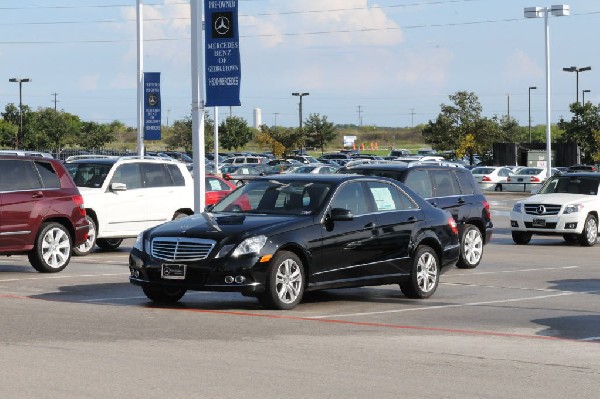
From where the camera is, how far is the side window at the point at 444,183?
2130 centimetres

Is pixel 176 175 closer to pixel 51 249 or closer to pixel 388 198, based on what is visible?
pixel 51 249

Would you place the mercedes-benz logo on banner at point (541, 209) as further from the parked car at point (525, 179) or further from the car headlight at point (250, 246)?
the parked car at point (525, 179)

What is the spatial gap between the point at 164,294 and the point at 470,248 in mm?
8228

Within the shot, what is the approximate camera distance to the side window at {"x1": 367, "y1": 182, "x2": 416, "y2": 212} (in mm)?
15578

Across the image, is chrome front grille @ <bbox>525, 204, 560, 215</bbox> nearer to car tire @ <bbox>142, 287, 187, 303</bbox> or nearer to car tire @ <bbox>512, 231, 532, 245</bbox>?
car tire @ <bbox>512, 231, 532, 245</bbox>

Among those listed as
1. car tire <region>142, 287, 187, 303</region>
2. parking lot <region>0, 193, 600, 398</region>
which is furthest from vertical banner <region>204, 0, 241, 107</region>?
car tire <region>142, 287, 187, 303</region>

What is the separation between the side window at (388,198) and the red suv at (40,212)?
227 inches

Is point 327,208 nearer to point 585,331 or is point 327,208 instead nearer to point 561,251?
point 585,331

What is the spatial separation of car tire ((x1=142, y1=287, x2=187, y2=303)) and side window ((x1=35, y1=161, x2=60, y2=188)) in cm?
514

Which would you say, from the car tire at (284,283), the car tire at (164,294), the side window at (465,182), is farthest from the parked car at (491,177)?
the car tire at (284,283)

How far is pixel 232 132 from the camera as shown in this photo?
129m

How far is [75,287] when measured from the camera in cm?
1655

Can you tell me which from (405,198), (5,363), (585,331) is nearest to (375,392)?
(5,363)

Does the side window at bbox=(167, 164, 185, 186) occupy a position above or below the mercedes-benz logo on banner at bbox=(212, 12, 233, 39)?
below
